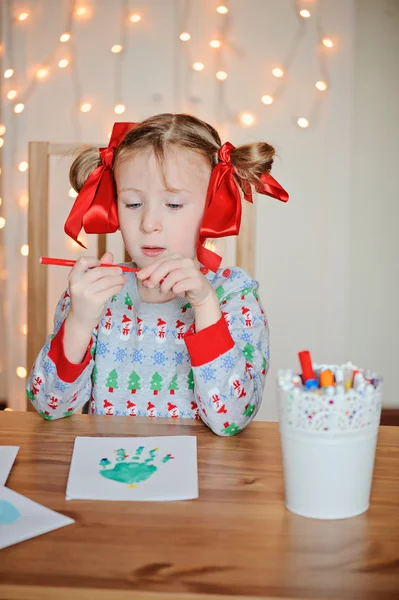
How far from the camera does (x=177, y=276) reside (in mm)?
993

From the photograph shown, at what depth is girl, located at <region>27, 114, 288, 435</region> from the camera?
1.02 m

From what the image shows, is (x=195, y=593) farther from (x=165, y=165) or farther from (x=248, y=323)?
(x=165, y=165)

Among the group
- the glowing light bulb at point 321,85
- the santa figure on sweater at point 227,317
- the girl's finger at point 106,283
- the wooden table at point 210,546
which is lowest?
the wooden table at point 210,546

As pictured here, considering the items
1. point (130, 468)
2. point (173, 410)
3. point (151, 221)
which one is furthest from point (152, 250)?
point (130, 468)

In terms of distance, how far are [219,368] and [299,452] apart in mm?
331

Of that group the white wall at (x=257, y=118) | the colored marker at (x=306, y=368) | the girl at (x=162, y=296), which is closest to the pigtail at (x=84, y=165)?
the girl at (x=162, y=296)

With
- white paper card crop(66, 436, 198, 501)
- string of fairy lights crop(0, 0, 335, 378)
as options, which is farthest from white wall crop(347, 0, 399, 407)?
white paper card crop(66, 436, 198, 501)

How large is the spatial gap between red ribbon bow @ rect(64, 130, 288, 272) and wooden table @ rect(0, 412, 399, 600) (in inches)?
18.0

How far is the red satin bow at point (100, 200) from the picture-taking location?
4.17 ft

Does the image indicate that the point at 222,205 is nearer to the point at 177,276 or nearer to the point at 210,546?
the point at 177,276

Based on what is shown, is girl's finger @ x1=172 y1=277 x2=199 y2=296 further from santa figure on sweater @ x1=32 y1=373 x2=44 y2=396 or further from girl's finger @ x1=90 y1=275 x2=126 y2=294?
santa figure on sweater @ x1=32 y1=373 x2=44 y2=396

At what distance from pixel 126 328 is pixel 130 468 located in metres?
0.50

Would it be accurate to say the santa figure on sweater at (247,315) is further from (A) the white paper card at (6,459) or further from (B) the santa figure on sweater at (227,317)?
(A) the white paper card at (6,459)

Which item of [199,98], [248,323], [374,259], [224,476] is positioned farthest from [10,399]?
[224,476]
